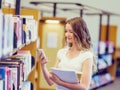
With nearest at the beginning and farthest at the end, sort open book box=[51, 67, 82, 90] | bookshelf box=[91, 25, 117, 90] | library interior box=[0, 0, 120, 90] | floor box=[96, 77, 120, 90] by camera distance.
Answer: library interior box=[0, 0, 120, 90]
open book box=[51, 67, 82, 90]
floor box=[96, 77, 120, 90]
bookshelf box=[91, 25, 117, 90]

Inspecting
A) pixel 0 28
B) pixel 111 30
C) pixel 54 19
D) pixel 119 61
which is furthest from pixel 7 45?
pixel 119 61

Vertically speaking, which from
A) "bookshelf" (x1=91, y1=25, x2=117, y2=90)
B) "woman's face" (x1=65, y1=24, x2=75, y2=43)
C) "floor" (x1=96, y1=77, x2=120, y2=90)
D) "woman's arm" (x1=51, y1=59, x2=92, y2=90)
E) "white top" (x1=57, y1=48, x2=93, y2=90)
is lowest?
"floor" (x1=96, y1=77, x2=120, y2=90)

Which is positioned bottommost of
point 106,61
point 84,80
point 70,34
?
point 106,61

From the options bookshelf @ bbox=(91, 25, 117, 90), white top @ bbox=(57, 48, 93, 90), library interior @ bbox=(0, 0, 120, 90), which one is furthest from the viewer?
bookshelf @ bbox=(91, 25, 117, 90)

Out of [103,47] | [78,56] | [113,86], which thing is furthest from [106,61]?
[78,56]

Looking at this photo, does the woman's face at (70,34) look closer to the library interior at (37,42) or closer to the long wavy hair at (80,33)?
the long wavy hair at (80,33)

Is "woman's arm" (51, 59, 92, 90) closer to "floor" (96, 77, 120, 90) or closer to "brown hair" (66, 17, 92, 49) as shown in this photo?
"brown hair" (66, 17, 92, 49)

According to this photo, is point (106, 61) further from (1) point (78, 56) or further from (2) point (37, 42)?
(1) point (78, 56)

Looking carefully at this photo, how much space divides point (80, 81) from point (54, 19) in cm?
338

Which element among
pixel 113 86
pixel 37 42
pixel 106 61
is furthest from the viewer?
pixel 106 61

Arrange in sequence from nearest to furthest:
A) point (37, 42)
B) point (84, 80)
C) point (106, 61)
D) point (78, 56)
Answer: point (84, 80)
point (78, 56)
point (37, 42)
point (106, 61)

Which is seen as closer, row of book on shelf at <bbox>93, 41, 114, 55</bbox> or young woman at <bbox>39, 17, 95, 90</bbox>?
young woman at <bbox>39, 17, 95, 90</bbox>

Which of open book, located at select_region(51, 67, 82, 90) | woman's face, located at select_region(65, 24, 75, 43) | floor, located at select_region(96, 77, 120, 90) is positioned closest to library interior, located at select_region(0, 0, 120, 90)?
floor, located at select_region(96, 77, 120, 90)

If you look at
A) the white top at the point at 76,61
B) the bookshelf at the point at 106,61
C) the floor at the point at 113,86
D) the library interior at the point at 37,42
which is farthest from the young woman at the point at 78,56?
A: the floor at the point at 113,86
